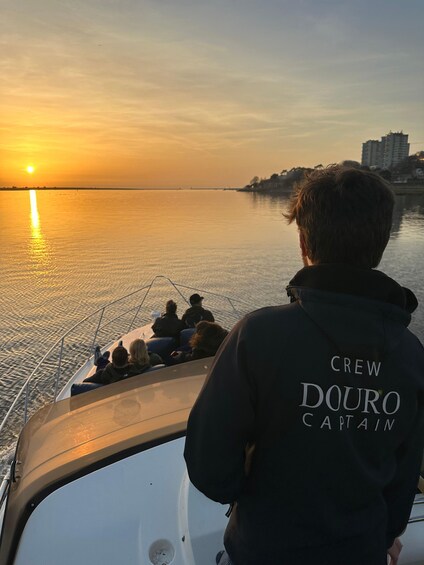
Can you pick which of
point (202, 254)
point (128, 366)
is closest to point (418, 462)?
point (128, 366)

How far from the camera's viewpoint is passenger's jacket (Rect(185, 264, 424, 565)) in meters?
1.10

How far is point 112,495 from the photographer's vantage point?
7.60 ft

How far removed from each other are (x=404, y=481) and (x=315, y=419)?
511mm

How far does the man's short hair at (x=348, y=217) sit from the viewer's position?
1164mm

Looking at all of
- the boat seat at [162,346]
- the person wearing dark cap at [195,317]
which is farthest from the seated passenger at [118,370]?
the person wearing dark cap at [195,317]

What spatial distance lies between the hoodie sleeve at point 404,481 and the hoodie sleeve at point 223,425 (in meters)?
0.52

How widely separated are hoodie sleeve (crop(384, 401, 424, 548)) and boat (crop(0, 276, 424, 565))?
93cm

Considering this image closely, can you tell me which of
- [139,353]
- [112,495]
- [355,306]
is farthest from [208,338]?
[355,306]

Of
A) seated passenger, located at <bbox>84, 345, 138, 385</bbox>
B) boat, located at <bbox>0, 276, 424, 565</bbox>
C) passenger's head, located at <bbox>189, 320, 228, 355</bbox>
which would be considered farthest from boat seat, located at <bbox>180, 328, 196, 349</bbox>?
boat, located at <bbox>0, 276, 424, 565</bbox>

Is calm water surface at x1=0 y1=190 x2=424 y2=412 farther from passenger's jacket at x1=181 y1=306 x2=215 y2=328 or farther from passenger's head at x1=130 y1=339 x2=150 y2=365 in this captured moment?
passenger's head at x1=130 y1=339 x2=150 y2=365

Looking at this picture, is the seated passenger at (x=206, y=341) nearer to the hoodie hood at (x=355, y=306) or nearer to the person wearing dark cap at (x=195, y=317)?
the person wearing dark cap at (x=195, y=317)

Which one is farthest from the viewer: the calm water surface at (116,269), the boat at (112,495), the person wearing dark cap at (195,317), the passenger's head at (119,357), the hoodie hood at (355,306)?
the calm water surface at (116,269)

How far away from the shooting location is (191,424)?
124 cm

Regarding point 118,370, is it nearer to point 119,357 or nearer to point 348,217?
point 119,357
